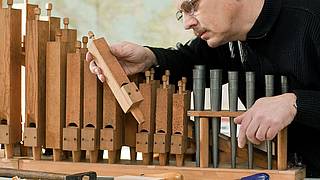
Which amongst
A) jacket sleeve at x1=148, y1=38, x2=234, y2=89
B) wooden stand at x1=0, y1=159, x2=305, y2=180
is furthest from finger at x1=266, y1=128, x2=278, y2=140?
jacket sleeve at x1=148, y1=38, x2=234, y2=89

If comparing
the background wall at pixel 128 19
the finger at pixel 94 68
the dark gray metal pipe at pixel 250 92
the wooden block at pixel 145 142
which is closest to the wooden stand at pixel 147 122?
the wooden block at pixel 145 142

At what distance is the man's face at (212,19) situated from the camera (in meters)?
1.51

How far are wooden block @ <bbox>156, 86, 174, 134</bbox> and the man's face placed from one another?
5.9 inches

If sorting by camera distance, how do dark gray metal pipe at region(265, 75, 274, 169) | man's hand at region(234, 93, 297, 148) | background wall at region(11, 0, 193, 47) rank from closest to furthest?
man's hand at region(234, 93, 297, 148) → dark gray metal pipe at region(265, 75, 274, 169) → background wall at region(11, 0, 193, 47)

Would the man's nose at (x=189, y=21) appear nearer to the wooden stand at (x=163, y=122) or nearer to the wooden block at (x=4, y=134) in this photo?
the wooden stand at (x=163, y=122)

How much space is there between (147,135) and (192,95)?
0.14 meters

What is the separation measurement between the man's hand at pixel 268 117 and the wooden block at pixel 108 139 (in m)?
0.32

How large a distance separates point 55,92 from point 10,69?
0.40 feet

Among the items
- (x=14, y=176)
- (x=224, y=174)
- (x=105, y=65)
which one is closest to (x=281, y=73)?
(x=224, y=174)

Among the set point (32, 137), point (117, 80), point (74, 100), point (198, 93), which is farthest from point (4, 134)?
point (198, 93)

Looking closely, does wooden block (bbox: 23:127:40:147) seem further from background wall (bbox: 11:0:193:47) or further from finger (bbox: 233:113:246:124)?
background wall (bbox: 11:0:193:47)

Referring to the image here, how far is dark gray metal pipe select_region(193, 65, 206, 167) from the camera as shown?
1.55m

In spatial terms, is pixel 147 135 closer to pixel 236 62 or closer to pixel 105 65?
pixel 105 65

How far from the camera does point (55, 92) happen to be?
1.62 meters
